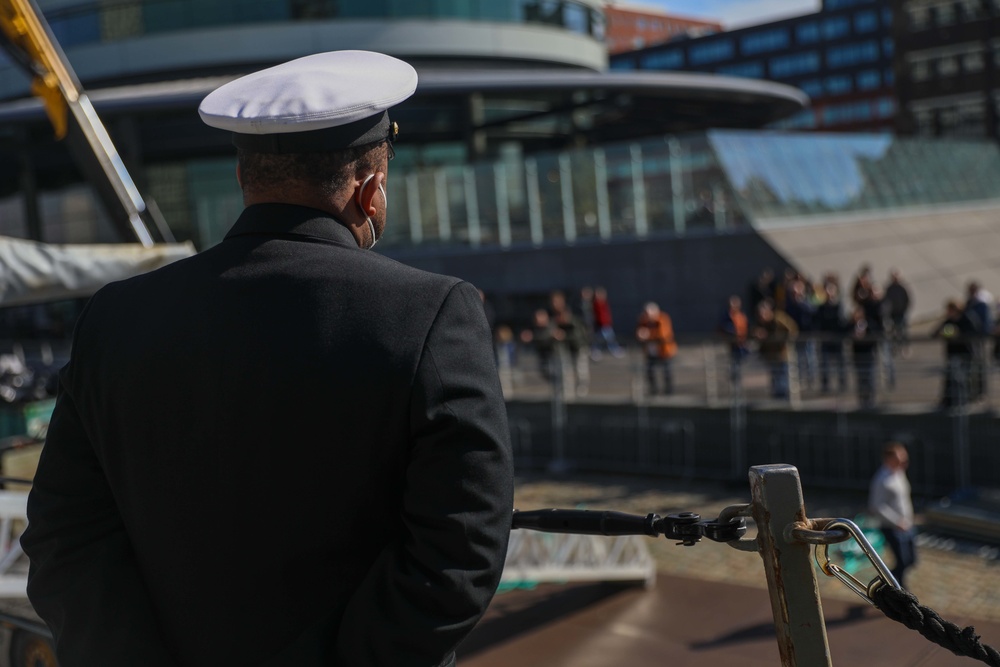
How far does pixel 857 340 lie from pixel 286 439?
13.2 meters

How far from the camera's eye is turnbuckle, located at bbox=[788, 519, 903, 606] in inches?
73.1

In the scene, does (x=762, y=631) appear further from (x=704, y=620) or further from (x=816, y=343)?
(x=816, y=343)

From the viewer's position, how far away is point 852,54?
101750mm

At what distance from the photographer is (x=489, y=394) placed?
5.44 ft

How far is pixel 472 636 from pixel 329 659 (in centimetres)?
587

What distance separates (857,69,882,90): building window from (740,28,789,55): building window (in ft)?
27.9

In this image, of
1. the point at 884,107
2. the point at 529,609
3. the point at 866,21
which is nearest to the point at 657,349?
the point at 529,609

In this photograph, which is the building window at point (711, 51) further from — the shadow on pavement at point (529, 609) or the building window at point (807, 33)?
the shadow on pavement at point (529, 609)

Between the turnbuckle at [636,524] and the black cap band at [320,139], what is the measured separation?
890 millimetres

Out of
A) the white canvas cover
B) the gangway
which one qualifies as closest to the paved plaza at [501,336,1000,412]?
the gangway

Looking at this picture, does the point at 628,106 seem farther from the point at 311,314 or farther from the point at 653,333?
the point at 311,314

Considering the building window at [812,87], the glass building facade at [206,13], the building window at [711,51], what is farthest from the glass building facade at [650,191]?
the building window at [711,51]

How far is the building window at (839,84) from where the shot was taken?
335 ft

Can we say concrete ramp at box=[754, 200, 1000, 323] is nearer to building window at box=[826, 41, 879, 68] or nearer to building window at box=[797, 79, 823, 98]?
building window at box=[826, 41, 879, 68]
